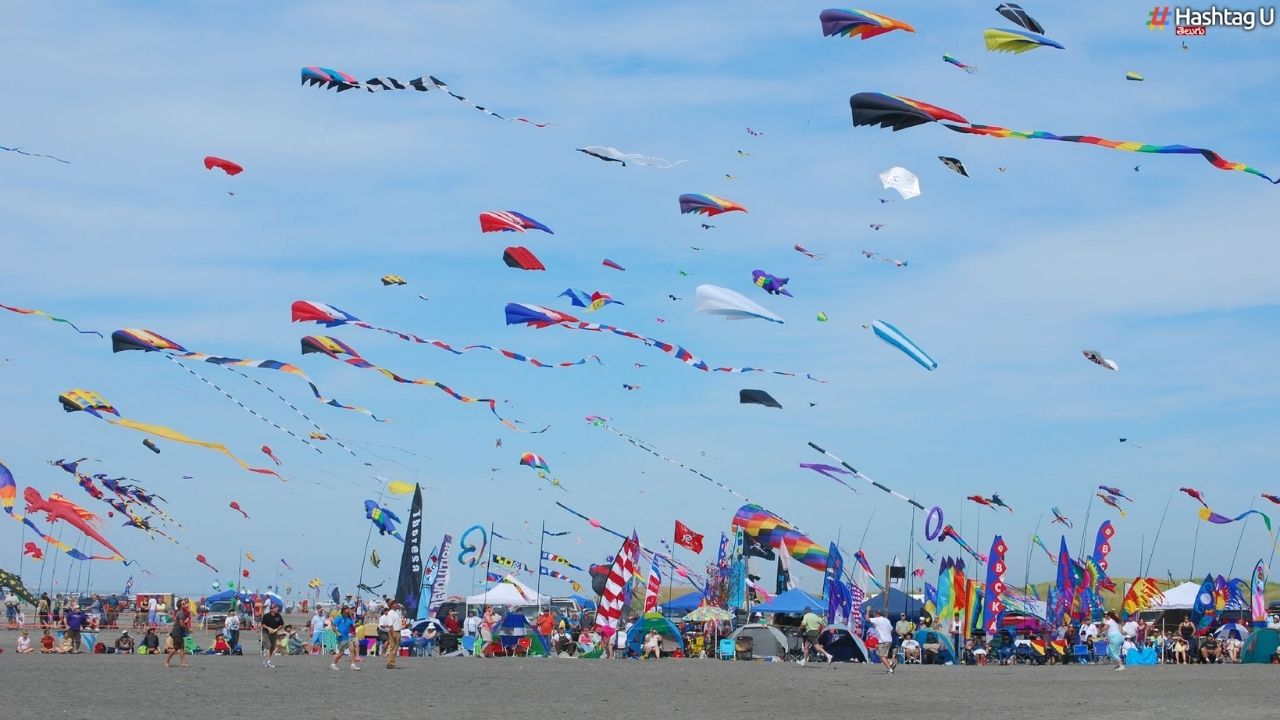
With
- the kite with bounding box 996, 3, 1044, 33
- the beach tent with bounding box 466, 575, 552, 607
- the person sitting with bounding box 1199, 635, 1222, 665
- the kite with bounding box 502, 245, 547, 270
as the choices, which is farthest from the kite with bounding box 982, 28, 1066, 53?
the beach tent with bounding box 466, 575, 552, 607

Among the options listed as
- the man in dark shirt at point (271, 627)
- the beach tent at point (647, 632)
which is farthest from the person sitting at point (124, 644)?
the beach tent at point (647, 632)

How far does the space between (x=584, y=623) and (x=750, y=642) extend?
5.15 meters

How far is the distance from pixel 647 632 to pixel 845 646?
443cm

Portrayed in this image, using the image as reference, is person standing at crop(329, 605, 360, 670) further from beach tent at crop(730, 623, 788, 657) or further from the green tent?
the green tent

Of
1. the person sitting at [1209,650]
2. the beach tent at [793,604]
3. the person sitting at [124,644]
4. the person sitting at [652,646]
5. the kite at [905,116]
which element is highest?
the kite at [905,116]

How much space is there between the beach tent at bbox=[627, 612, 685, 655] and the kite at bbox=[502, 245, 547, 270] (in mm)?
10341

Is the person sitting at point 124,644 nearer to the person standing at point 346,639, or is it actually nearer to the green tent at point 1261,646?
the person standing at point 346,639

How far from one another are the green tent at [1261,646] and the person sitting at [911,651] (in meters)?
7.16

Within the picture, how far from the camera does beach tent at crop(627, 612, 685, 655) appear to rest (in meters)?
30.4

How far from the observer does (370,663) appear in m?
26.2

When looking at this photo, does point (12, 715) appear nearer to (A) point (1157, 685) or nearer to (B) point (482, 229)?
(B) point (482, 229)

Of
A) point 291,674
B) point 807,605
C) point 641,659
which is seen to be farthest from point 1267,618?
point 291,674

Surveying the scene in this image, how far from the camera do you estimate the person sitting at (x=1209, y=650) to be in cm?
2952

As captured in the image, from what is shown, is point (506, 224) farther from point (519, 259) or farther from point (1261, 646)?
point (1261, 646)
